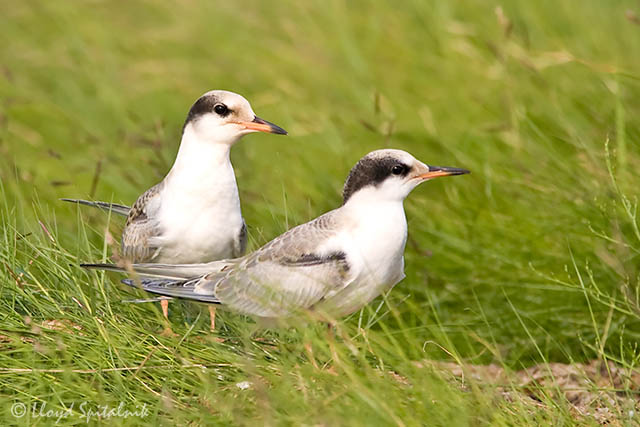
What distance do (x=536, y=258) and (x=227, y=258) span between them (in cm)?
164

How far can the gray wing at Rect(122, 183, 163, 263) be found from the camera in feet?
13.7

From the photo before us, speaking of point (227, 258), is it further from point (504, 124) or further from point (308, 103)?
point (308, 103)

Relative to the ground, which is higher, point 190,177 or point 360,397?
point 190,177

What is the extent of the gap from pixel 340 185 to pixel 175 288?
2056 mm

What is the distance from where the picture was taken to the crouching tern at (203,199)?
158 inches

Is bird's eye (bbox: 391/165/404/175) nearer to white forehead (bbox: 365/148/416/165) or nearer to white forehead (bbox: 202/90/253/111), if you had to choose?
white forehead (bbox: 365/148/416/165)

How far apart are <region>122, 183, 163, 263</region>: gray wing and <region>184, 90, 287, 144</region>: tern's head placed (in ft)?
1.21

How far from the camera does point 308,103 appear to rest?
725cm

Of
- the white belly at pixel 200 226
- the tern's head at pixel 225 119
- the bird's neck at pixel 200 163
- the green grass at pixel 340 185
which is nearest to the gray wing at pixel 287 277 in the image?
the green grass at pixel 340 185

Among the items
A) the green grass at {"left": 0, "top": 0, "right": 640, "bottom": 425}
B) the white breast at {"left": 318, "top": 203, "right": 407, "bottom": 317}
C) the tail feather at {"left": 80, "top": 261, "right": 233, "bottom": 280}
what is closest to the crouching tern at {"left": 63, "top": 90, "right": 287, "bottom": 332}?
the tail feather at {"left": 80, "top": 261, "right": 233, "bottom": 280}

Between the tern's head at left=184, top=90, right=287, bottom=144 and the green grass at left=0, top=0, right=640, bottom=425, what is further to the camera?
the tern's head at left=184, top=90, right=287, bottom=144

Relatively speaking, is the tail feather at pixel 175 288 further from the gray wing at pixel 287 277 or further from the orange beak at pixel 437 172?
the orange beak at pixel 437 172

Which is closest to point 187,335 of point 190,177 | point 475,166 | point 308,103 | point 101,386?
point 101,386

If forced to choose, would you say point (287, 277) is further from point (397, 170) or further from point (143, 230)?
point (143, 230)
